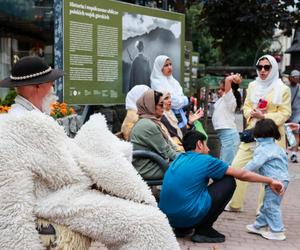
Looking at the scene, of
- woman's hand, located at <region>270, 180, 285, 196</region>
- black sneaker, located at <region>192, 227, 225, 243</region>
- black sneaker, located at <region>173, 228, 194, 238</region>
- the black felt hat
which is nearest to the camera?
the black felt hat

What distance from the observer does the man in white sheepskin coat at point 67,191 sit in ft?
6.37

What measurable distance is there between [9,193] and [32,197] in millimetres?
95

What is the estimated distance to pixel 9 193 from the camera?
193 cm

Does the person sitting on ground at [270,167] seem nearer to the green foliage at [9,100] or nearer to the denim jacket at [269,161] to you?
the denim jacket at [269,161]

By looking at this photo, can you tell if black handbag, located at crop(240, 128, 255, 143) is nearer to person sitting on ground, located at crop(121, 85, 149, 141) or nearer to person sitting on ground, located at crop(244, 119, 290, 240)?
person sitting on ground, located at crop(244, 119, 290, 240)

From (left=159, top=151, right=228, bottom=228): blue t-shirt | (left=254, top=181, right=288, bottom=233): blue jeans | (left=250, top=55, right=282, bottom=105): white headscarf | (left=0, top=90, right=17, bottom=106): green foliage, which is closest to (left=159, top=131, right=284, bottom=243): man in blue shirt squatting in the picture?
(left=159, top=151, right=228, bottom=228): blue t-shirt

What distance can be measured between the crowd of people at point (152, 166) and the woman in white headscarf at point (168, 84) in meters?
0.02

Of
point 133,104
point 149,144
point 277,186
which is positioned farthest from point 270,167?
point 133,104

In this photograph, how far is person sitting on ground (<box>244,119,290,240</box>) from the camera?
4.87m

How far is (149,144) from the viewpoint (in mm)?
5070

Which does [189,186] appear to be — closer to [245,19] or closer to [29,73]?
[29,73]

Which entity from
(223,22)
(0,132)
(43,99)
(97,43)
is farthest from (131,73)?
(0,132)

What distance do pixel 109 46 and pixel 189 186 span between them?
3.23 metres

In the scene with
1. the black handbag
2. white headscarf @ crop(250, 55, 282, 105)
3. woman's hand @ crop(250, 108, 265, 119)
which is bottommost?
the black handbag
